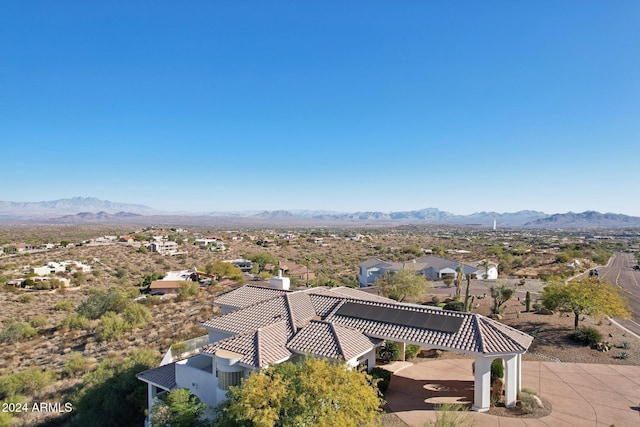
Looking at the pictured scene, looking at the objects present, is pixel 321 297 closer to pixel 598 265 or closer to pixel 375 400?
pixel 375 400

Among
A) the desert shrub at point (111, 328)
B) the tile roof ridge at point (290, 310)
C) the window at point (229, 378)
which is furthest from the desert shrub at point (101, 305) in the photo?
the window at point (229, 378)

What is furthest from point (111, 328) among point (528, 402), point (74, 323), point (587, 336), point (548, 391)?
point (587, 336)

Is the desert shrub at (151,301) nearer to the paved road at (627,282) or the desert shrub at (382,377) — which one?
the desert shrub at (382,377)

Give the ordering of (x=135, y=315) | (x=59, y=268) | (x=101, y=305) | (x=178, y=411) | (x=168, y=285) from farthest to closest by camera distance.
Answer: (x=59, y=268), (x=168, y=285), (x=101, y=305), (x=135, y=315), (x=178, y=411)

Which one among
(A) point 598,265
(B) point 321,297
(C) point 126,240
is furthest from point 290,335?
(C) point 126,240

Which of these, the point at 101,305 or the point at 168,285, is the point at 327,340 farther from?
the point at 168,285

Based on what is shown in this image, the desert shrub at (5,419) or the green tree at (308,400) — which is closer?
the green tree at (308,400)
